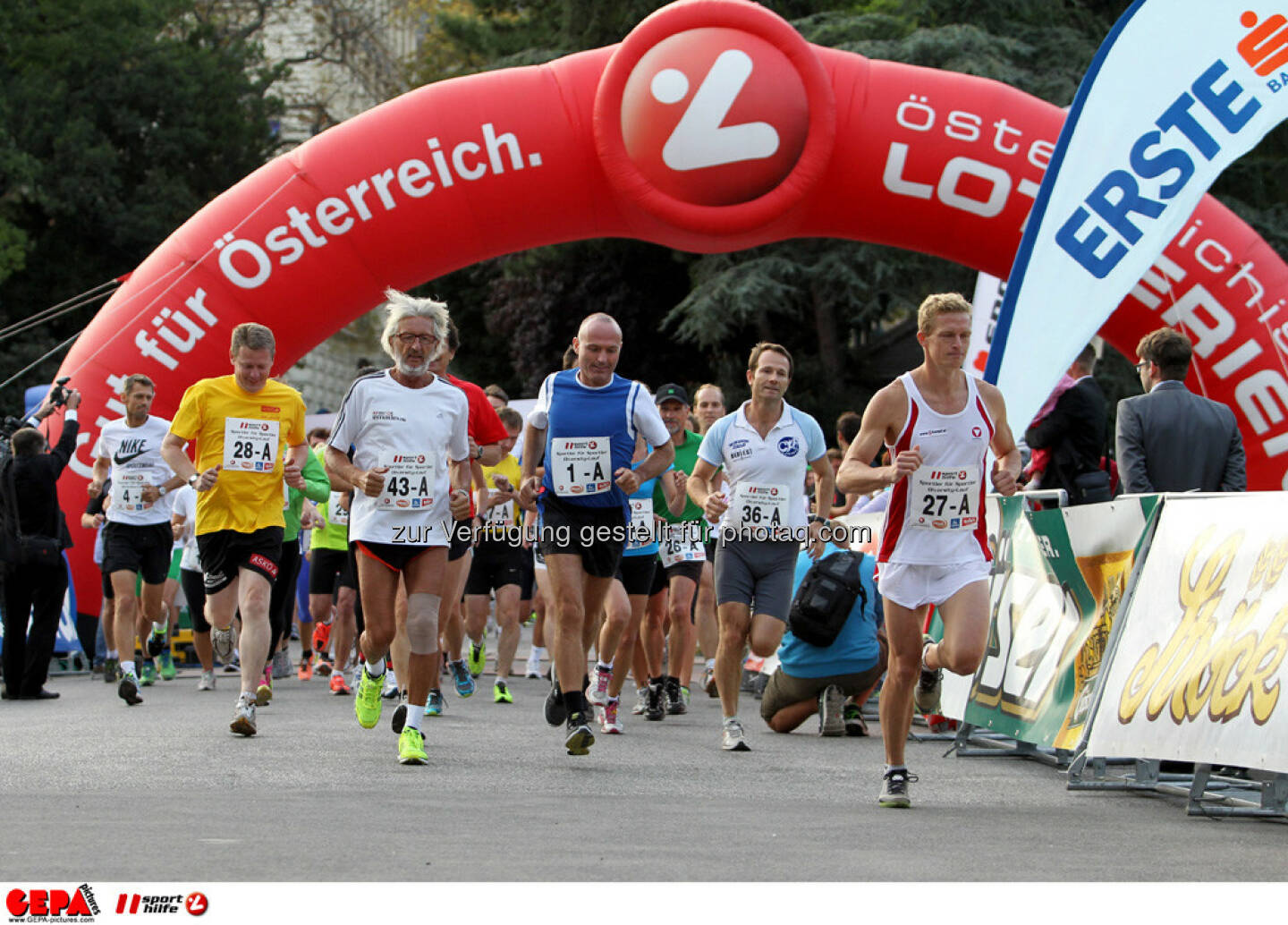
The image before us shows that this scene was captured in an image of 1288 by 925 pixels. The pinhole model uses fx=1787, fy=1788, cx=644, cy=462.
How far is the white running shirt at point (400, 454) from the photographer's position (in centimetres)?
823

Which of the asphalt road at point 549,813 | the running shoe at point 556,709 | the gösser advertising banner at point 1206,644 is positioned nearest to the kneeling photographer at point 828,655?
the asphalt road at point 549,813

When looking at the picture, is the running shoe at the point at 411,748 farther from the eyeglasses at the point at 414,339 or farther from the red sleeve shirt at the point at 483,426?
the eyeglasses at the point at 414,339

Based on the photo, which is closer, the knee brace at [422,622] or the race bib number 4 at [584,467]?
the knee brace at [422,622]

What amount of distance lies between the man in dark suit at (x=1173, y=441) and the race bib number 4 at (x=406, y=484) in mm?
3491

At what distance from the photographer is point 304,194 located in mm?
14062

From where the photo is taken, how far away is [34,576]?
13117mm

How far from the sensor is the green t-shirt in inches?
479

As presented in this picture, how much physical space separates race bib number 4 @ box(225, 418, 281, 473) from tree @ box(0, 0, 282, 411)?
2794 centimetres

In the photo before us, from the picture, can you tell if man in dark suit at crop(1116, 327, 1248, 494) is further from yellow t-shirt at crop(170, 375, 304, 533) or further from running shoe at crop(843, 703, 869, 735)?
yellow t-shirt at crop(170, 375, 304, 533)
